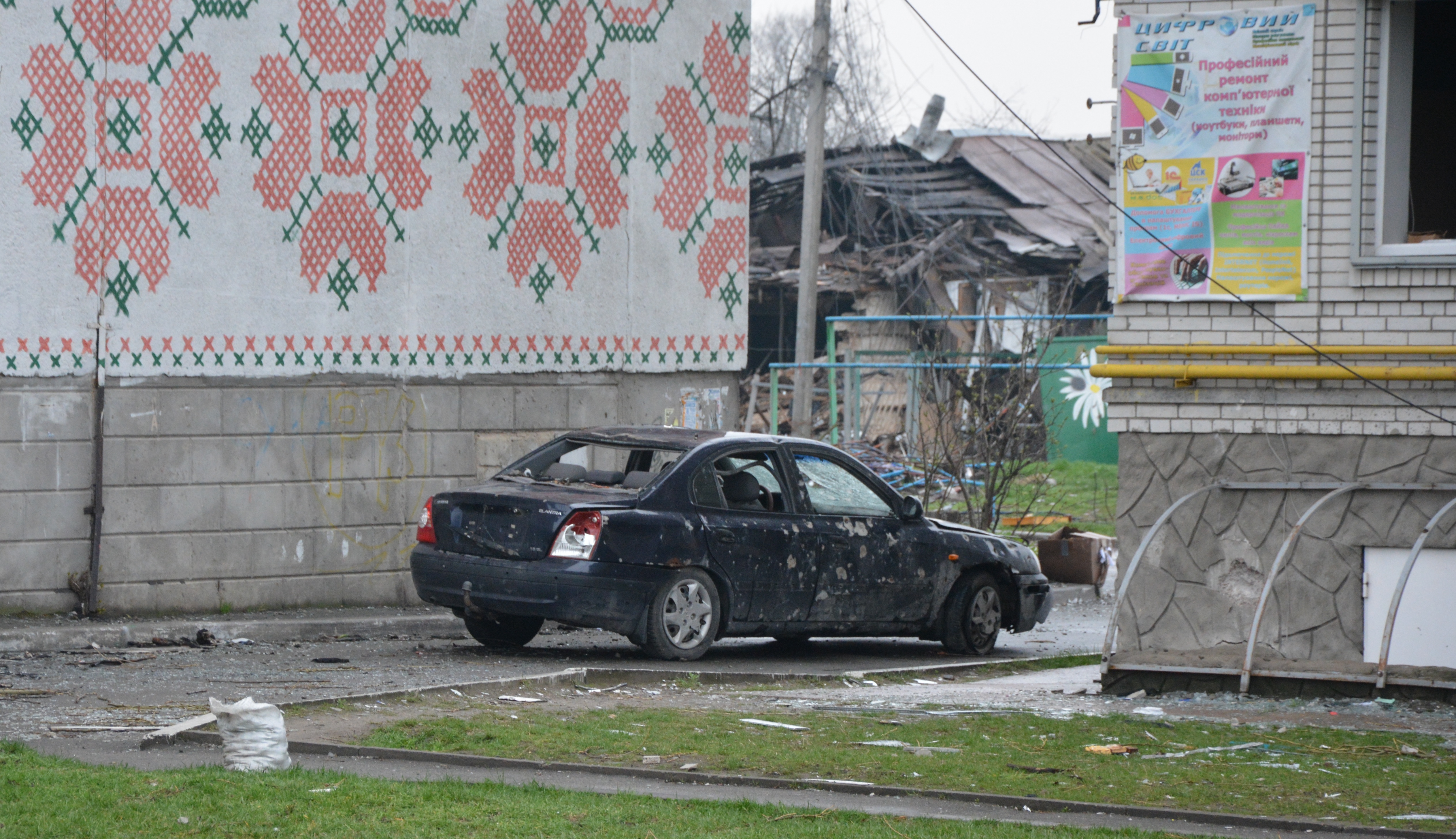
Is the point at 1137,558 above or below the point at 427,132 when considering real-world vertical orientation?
below

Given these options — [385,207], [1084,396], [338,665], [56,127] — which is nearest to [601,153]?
[385,207]

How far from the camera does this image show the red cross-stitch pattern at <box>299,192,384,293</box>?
42.0ft

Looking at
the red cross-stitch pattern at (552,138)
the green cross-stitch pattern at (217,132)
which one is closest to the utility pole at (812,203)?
the red cross-stitch pattern at (552,138)

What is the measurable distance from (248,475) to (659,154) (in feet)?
14.5

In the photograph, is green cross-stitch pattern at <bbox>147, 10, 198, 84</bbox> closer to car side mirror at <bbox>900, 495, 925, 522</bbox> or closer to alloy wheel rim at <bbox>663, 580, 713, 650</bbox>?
alloy wheel rim at <bbox>663, 580, 713, 650</bbox>

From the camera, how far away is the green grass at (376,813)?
5.59 meters

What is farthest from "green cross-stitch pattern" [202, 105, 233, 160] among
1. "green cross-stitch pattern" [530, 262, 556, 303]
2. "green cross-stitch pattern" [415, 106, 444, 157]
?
"green cross-stitch pattern" [530, 262, 556, 303]

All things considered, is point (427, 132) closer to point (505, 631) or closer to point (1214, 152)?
point (505, 631)

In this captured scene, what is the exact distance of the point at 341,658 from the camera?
35.0ft

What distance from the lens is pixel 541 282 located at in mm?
13883

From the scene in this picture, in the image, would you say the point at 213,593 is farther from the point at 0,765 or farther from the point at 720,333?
the point at 0,765

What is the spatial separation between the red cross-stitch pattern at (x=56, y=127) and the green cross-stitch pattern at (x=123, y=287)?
59 centimetres

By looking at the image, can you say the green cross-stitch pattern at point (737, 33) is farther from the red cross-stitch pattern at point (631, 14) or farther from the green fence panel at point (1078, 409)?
the green fence panel at point (1078, 409)

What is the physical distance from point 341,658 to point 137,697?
213 centimetres
